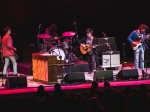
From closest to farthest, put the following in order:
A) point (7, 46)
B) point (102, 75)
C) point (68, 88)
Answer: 1. point (68, 88)
2. point (102, 75)
3. point (7, 46)

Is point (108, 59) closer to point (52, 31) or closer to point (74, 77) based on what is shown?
Answer: point (52, 31)

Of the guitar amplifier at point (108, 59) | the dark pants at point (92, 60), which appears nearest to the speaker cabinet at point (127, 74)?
the dark pants at point (92, 60)

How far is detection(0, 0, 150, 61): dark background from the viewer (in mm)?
19609

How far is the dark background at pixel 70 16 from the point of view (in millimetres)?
19609

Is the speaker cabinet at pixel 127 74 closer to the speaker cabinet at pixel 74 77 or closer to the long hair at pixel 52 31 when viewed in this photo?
the speaker cabinet at pixel 74 77

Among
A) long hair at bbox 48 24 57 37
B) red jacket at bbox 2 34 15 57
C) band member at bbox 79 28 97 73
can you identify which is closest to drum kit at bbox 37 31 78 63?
A: long hair at bbox 48 24 57 37

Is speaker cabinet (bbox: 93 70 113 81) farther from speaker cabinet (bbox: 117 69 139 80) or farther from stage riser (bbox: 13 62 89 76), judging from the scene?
stage riser (bbox: 13 62 89 76)

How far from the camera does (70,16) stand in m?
20.6

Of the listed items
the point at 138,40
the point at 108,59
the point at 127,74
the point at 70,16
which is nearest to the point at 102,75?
Answer: the point at 127,74

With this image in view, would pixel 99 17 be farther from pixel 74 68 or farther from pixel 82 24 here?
pixel 74 68

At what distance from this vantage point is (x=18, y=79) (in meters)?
12.8

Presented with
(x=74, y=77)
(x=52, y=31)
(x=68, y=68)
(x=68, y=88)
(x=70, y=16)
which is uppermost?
(x=70, y=16)

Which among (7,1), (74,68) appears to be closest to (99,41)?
(74,68)

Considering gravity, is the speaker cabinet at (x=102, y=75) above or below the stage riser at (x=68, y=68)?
below
